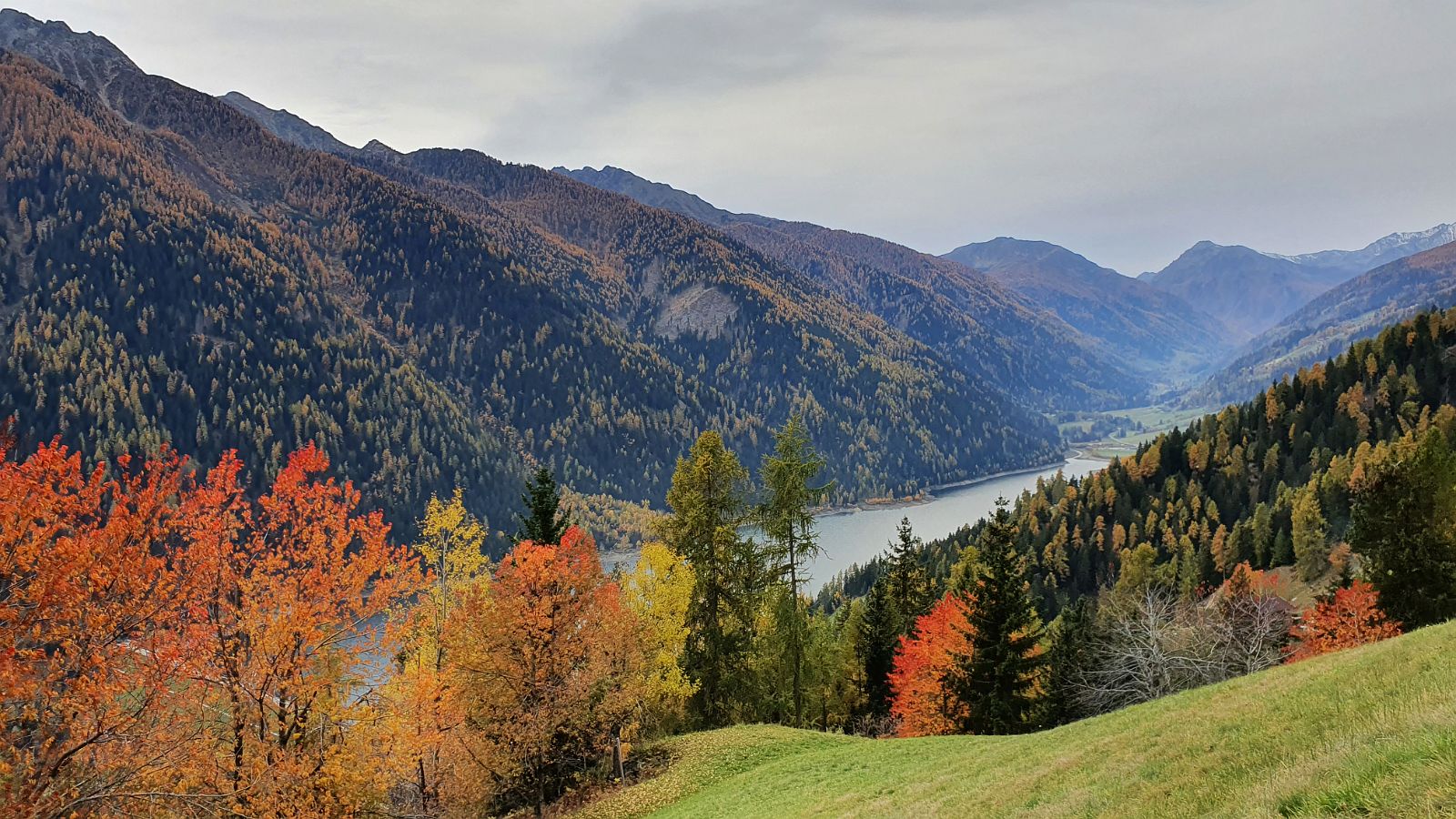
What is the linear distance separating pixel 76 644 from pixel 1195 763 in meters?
23.1

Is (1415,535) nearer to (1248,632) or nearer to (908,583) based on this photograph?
(1248,632)

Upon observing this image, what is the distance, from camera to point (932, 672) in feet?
147

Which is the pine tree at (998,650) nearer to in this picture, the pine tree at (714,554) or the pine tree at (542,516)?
the pine tree at (714,554)

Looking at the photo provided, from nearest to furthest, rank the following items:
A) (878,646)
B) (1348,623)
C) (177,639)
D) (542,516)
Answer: (177,639) < (542,516) < (1348,623) < (878,646)

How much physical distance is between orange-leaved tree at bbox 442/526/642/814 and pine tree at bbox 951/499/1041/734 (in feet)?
65.2

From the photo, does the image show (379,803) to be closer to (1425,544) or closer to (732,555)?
(732,555)

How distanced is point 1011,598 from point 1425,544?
20.6 meters

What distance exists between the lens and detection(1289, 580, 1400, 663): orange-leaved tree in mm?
38562

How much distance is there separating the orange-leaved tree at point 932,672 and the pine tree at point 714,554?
11654 mm

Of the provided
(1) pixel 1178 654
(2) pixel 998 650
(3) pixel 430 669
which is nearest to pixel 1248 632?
(1) pixel 1178 654

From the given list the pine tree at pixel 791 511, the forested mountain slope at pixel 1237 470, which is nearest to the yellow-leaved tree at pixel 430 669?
the pine tree at pixel 791 511

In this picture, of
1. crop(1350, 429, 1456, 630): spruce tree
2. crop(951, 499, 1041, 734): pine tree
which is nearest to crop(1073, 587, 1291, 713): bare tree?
crop(951, 499, 1041, 734): pine tree

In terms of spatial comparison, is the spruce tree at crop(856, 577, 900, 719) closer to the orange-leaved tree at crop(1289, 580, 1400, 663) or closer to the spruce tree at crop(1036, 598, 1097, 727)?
the spruce tree at crop(1036, 598, 1097, 727)

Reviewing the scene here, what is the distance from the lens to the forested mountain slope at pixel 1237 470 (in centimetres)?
10719
